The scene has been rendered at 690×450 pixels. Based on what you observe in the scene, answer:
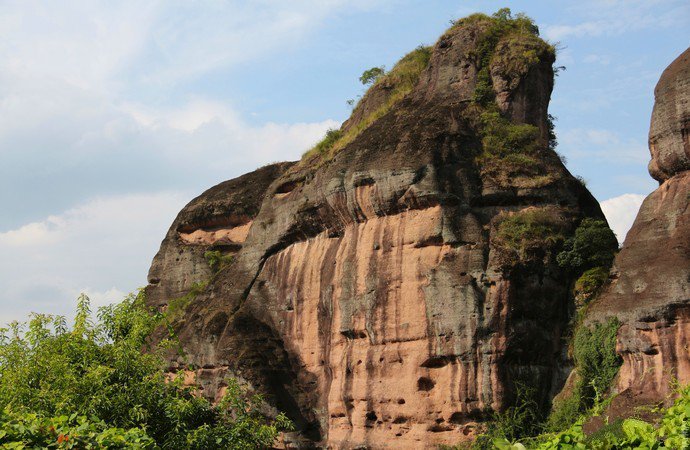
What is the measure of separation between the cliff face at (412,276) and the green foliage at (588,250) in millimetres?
432

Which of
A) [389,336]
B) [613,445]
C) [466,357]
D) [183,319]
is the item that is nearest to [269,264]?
[183,319]

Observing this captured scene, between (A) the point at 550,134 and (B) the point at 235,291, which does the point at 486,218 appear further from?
(B) the point at 235,291

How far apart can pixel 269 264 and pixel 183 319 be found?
518cm

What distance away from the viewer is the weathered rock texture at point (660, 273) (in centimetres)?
2519

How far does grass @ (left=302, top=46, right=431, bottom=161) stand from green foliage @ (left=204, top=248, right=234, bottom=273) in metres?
7.08

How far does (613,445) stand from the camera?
1121cm

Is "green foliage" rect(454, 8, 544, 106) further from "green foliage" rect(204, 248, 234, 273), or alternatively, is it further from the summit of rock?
"green foliage" rect(204, 248, 234, 273)

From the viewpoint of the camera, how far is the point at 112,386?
2028 cm

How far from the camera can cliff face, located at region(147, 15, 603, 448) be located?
1143 inches

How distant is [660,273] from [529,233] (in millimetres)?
5074

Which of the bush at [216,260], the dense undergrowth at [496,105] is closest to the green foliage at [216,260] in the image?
the bush at [216,260]

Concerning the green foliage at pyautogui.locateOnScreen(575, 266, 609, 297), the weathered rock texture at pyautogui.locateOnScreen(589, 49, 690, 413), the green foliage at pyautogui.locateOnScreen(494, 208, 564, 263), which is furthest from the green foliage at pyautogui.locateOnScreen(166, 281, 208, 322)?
the weathered rock texture at pyautogui.locateOnScreen(589, 49, 690, 413)

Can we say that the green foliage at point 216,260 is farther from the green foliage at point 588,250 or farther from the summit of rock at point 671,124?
the summit of rock at point 671,124

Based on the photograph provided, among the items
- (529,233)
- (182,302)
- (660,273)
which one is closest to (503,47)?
(529,233)
